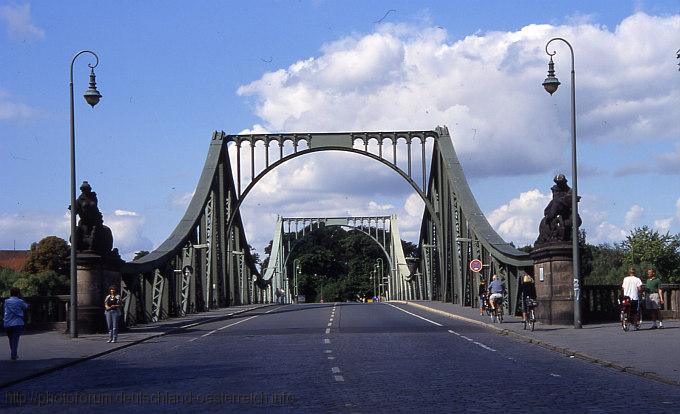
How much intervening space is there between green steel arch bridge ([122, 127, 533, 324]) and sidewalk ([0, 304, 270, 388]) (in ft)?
10.9

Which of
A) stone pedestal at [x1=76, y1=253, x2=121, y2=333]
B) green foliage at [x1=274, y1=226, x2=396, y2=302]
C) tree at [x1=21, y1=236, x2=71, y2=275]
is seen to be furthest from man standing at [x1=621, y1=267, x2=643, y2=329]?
green foliage at [x1=274, y1=226, x2=396, y2=302]

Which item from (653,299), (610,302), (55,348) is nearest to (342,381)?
(55,348)

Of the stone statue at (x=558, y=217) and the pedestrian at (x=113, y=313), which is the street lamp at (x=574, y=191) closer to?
the stone statue at (x=558, y=217)

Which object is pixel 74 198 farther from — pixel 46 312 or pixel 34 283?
pixel 34 283

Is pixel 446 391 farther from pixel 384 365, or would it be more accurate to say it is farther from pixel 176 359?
pixel 176 359

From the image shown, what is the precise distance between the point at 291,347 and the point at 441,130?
3863 cm

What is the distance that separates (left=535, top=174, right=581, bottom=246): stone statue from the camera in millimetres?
32312

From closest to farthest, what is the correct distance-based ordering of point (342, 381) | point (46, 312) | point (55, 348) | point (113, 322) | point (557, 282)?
point (342, 381)
point (55, 348)
point (113, 322)
point (557, 282)
point (46, 312)

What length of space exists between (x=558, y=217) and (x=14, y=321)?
1643 cm

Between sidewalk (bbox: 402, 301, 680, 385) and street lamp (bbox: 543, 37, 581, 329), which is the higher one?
street lamp (bbox: 543, 37, 581, 329)

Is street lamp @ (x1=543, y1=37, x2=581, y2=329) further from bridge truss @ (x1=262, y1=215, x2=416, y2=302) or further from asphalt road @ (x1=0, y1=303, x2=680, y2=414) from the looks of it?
bridge truss @ (x1=262, y1=215, x2=416, y2=302)

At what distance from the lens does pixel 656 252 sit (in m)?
85.9

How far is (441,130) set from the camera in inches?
2475

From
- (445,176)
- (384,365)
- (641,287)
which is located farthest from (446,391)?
(445,176)
